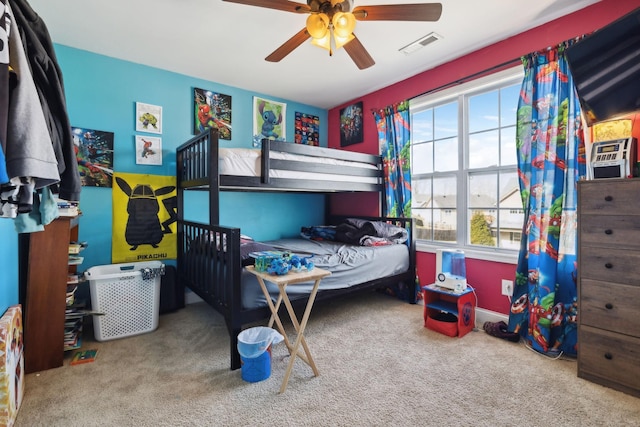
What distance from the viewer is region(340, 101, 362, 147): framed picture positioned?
143 inches

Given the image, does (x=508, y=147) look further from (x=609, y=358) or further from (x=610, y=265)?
(x=609, y=358)

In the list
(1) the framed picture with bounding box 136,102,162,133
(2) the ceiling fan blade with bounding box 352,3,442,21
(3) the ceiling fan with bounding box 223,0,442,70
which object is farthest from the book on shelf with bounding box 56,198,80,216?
(2) the ceiling fan blade with bounding box 352,3,442,21

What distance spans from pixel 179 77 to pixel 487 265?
11.0 ft

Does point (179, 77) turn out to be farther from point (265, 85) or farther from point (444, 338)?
point (444, 338)

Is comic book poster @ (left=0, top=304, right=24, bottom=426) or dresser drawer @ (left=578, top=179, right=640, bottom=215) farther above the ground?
dresser drawer @ (left=578, top=179, right=640, bottom=215)

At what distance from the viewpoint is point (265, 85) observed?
3.24 metres

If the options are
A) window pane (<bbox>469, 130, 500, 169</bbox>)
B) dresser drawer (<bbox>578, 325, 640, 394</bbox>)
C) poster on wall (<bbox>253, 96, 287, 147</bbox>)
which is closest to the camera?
dresser drawer (<bbox>578, 325, 640, 394</bbox>)

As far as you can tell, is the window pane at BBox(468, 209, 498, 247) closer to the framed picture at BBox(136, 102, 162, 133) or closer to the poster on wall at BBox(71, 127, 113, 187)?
the framed picture at BBox(136, 102, 162, 133)

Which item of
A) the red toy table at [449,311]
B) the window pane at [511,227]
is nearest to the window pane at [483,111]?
the window pane at [511,227]

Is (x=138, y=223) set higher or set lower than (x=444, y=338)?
higher

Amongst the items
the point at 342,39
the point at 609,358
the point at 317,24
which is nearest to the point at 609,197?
the point at 609,358

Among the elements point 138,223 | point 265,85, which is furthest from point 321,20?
point 138,223

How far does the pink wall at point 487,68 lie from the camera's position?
1946 mm

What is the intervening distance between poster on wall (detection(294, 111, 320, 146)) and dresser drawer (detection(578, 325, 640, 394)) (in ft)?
10.4
